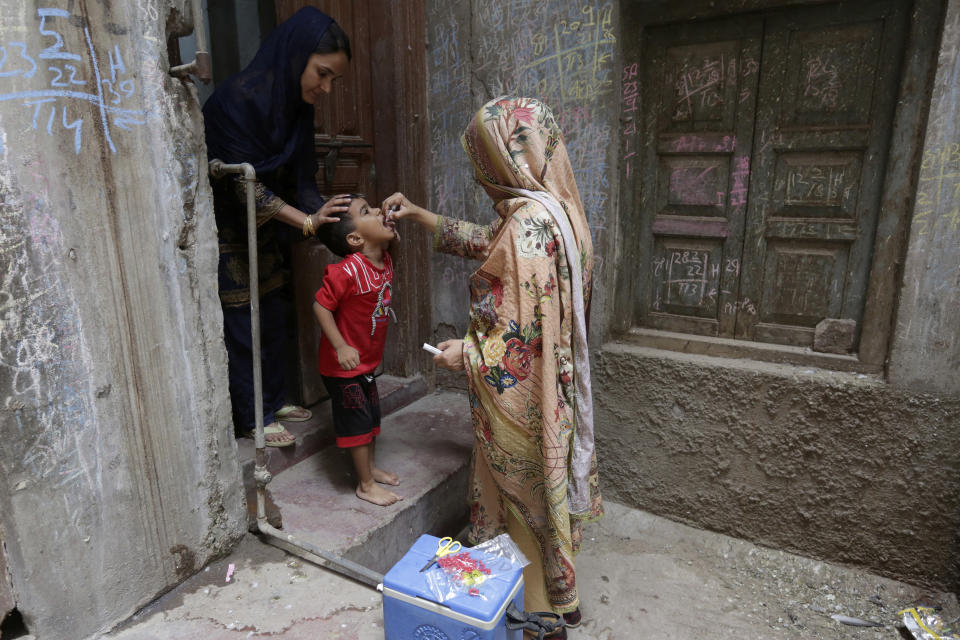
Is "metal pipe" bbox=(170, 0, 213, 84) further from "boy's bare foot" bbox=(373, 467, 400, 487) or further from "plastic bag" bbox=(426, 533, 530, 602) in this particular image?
"boy's bare foot" bbox=(373, 467, 400, 487)

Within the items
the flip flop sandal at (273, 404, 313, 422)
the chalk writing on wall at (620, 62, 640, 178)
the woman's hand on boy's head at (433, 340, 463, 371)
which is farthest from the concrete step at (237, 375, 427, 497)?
the chalk writing on wall at (620, 62, 640, 178)

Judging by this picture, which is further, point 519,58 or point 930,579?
point 519,58

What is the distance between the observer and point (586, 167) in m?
2.92

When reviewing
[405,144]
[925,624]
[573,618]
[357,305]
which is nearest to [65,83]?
[357,305]

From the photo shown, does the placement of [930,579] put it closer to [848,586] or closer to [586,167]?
[848,586]

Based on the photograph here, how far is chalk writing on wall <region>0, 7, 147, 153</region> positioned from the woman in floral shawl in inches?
43.1

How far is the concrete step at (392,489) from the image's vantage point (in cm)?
234

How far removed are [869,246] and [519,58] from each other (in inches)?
73.0

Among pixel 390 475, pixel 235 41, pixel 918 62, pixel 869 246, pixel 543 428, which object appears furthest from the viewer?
pixel 235 41

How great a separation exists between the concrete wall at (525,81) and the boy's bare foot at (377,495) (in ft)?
4.17

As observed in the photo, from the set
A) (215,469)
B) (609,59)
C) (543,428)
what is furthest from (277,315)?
(609,59)

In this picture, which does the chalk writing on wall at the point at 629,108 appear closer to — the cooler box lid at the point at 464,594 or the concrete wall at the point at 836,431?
the concrete wall at the point at 836,431

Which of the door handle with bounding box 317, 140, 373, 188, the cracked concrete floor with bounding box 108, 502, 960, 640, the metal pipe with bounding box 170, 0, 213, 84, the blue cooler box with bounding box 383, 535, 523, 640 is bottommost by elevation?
the cracked concrete floor with bounding box 108, 502, 960, 640

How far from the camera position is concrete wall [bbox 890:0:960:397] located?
86.5 inches
